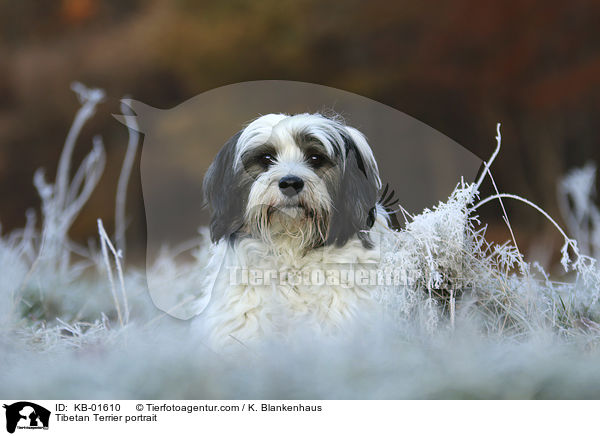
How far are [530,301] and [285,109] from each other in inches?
39.4

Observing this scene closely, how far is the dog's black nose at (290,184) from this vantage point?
81.7 inches

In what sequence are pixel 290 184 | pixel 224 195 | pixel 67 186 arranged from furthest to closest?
pixel 67 186 → pixel 224 195 → pixel 290 184

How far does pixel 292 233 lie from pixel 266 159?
0.80ft

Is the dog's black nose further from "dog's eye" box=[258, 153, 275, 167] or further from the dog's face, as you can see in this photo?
"dog's eye" box=[258, 153, 275, 167]

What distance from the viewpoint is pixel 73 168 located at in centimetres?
296

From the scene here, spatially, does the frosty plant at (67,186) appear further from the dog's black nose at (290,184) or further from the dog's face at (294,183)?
the dog's black nose at (290,184)

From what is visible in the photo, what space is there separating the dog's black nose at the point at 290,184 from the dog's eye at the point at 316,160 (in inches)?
4.1

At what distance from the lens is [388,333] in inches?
82.9

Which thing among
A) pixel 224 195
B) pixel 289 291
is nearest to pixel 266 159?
pixel 224 195

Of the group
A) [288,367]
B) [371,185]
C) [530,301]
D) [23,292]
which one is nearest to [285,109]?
[371,185]

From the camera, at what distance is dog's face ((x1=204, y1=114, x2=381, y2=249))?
83.8 inches
